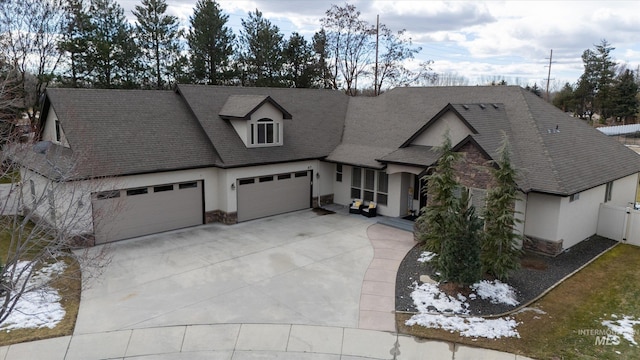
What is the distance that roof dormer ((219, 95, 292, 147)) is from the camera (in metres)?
20.1

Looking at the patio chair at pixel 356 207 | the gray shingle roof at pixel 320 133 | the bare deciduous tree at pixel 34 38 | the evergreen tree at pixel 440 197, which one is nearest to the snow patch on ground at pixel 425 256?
the evergreen tree at pixel 440 197

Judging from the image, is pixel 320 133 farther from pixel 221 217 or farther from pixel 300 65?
pixel 300 65

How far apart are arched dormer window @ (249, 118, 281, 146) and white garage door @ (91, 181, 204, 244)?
3.37 metres

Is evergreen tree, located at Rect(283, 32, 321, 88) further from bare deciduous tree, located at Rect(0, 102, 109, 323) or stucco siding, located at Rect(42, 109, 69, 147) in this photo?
bare deciduous tree, located at Rect(0, 102, 109, 323)

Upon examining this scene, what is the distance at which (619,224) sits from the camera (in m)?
18.0

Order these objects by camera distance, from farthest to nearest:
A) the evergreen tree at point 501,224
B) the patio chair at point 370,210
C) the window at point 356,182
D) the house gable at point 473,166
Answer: the window at point 356,182
the patio chair at point 370,210
the house gable at point 473,166
the evergreen tree at point 501,224

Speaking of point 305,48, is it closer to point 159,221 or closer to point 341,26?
point 341,26

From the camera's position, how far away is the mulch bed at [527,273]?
1183cm

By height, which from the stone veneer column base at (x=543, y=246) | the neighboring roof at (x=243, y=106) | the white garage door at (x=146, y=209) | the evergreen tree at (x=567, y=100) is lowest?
the stone veneer column base at (x=543, y=246)

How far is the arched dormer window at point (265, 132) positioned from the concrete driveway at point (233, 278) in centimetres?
409

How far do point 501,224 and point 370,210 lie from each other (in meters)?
8.35

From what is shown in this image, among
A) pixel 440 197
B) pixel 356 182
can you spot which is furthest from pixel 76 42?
pixel 440 197

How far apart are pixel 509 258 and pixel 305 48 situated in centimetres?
3672

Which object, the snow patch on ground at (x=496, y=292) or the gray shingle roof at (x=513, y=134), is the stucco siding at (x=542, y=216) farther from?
the snow patch on ground at (x=496, y=292)
